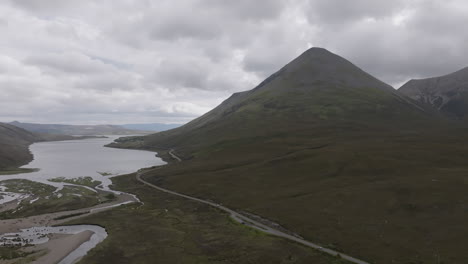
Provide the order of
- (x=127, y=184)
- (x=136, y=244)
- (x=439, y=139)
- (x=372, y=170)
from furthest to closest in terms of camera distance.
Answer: (x=439, y=139), (x=127, y=184), (x=372, y=170), (x=136, y=244)

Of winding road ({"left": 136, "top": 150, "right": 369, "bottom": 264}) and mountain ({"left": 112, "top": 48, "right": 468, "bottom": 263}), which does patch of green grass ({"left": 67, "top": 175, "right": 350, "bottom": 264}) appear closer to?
winding road ({"left": 136, "top": 150, "right": 369, "bottom": 264})

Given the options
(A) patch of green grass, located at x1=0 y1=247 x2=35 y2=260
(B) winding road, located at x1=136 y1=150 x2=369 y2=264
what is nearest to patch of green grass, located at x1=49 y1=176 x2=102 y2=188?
(B) winding road, located at x1=136 y1=150 x2=369 y2=264

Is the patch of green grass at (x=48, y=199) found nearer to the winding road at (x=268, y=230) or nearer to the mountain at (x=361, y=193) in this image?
the mountain at (x=361, y=193)

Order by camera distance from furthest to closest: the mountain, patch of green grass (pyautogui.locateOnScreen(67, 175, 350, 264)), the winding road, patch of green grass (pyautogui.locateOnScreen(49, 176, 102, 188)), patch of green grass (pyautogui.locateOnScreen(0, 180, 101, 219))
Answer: patch of green grass (pyautogui.locateOnScreen(49, 176, 102, 188)) < patch of green grass (pyautogui.locateOnScreen(0, 180, 101, 219)) < the mountain < patch of green grass (pyautogui.locateOnScreen(67, 175, 350, 264)) < the winding road

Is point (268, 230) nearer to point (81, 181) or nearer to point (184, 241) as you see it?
point (184, 241)

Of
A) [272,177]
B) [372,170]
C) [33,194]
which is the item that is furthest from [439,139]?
[33,194]

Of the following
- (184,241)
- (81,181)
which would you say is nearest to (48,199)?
(81,181)

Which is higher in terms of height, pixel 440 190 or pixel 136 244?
pixel 440 190

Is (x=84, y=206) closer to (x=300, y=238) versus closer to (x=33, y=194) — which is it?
(x=33, y=194)
